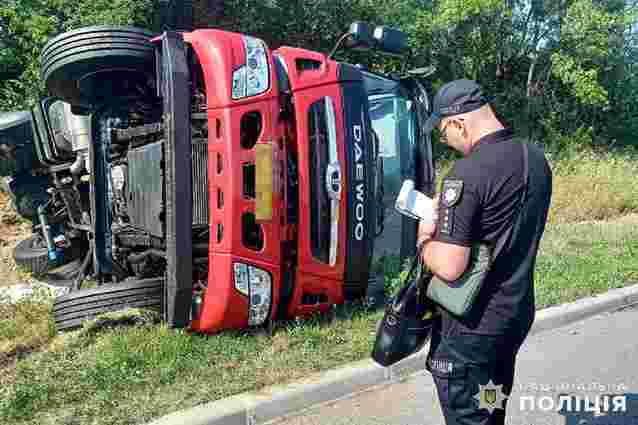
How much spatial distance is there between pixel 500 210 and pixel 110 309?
292 cm

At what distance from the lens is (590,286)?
5668 millimetres

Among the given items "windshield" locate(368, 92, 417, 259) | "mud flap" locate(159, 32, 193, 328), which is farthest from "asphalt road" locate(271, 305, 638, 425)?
"windshield" locate(368, 92, 417, 259)

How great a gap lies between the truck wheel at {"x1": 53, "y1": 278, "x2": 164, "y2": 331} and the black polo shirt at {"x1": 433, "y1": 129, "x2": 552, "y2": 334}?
2.53m

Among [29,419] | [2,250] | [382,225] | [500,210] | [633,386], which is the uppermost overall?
[500,210]

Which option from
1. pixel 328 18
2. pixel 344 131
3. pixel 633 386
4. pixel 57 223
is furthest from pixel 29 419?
pixel 328 18

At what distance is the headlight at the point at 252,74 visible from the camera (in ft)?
12.4

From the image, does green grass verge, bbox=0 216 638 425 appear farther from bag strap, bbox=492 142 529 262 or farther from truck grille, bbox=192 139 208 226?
bag strap, bbox=492 142 529 262

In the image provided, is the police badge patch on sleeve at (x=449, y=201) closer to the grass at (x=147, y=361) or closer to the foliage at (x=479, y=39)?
the grass at (x=147, y=361)

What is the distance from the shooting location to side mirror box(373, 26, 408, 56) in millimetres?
4730

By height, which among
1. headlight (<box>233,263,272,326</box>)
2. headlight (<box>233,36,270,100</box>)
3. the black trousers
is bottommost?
headlight (<box>233,263,272,326</box>)

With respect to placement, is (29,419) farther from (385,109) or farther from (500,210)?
(385,109)

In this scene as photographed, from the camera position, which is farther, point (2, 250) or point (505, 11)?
point (505, 11)

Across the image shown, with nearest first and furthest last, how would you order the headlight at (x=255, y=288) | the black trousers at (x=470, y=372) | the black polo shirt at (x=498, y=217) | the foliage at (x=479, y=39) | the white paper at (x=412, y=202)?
the black polo shirt at (x=498, y=217) → the black trousers at (x=470, y=372) → the white paper at (x=412, y=202) → the headlight at (x=255, y=288) → the foliage at (x=479, y=39)

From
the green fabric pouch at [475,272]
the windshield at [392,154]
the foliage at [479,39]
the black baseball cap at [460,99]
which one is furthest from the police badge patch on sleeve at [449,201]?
the foliage at [479,39]
